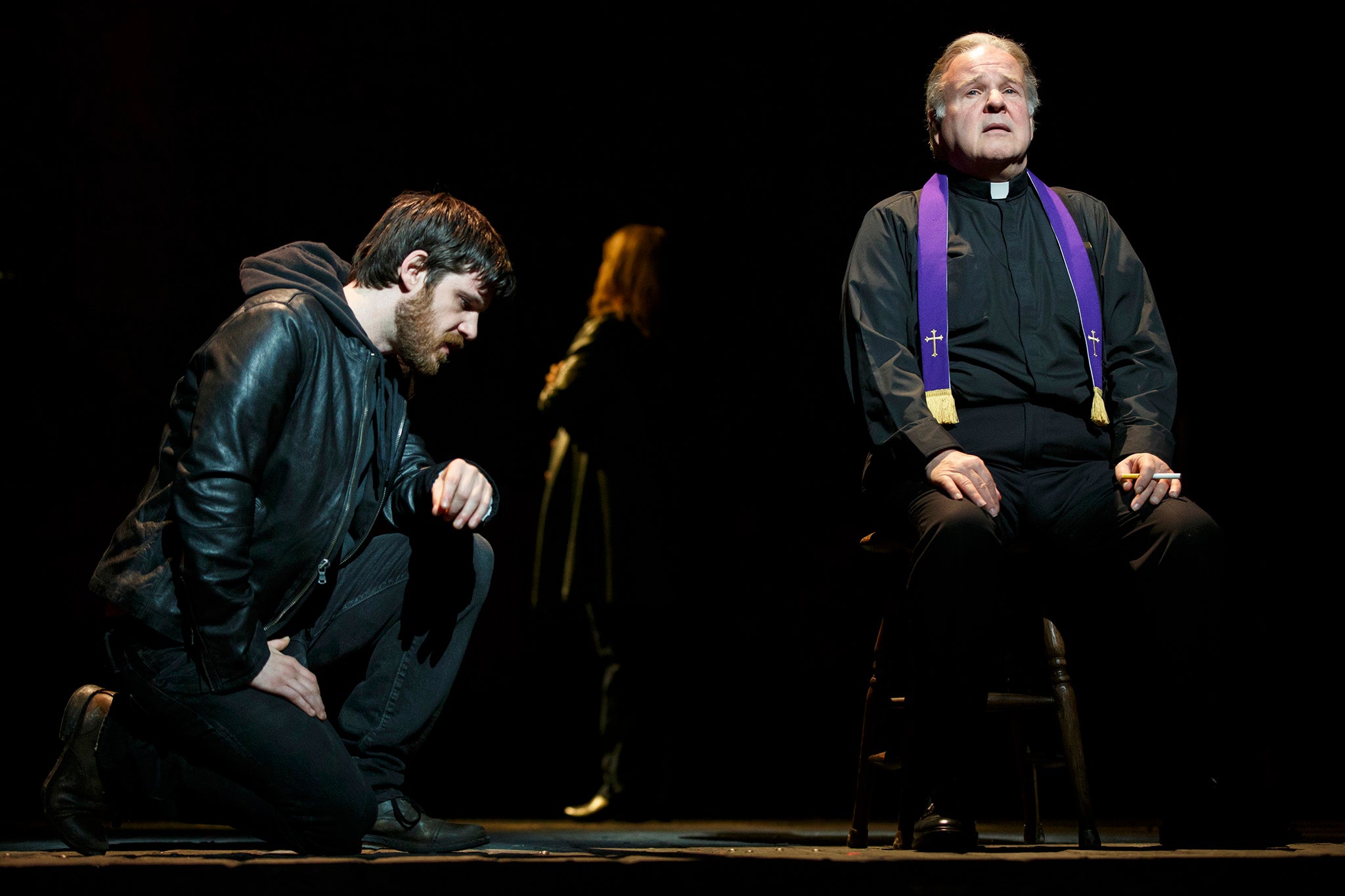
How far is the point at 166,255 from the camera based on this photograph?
14.0 ft

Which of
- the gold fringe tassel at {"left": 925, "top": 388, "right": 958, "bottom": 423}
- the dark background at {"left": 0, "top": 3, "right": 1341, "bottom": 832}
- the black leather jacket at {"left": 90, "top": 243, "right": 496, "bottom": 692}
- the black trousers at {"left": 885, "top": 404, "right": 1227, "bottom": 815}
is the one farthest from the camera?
the dark background at {"left": 0, "top": 3, "right": 1341, "bottom": 832}

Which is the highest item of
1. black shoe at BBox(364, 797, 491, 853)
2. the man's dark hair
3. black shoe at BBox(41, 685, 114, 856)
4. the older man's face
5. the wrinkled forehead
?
the wrinkled forehead

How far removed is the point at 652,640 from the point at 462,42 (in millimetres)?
2483

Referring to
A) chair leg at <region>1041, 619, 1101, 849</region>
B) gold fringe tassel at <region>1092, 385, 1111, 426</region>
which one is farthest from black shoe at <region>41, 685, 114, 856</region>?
gold fringe tassel at <region>1092, 385, 1111, 426</region>

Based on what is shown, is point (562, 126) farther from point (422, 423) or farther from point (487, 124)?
point (422, 423)

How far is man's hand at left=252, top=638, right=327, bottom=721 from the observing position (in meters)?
1.84

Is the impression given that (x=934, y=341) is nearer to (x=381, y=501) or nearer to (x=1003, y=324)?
(x=1003, y=324)

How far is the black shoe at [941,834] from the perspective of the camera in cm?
183

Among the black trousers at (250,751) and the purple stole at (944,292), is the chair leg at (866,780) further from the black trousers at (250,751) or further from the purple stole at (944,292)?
the black trousers at (250,751)

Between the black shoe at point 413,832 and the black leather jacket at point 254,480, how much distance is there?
0.36 metres

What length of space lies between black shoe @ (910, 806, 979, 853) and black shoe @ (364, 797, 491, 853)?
744 millimetres

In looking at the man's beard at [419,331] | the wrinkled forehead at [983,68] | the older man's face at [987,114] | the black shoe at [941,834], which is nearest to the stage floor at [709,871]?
the black shoe at [941,834]

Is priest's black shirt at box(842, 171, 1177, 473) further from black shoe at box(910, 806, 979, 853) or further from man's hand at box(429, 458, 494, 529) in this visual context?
man's hand at box(429, 458, 494, 529)

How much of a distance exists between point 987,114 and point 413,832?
1.72m
